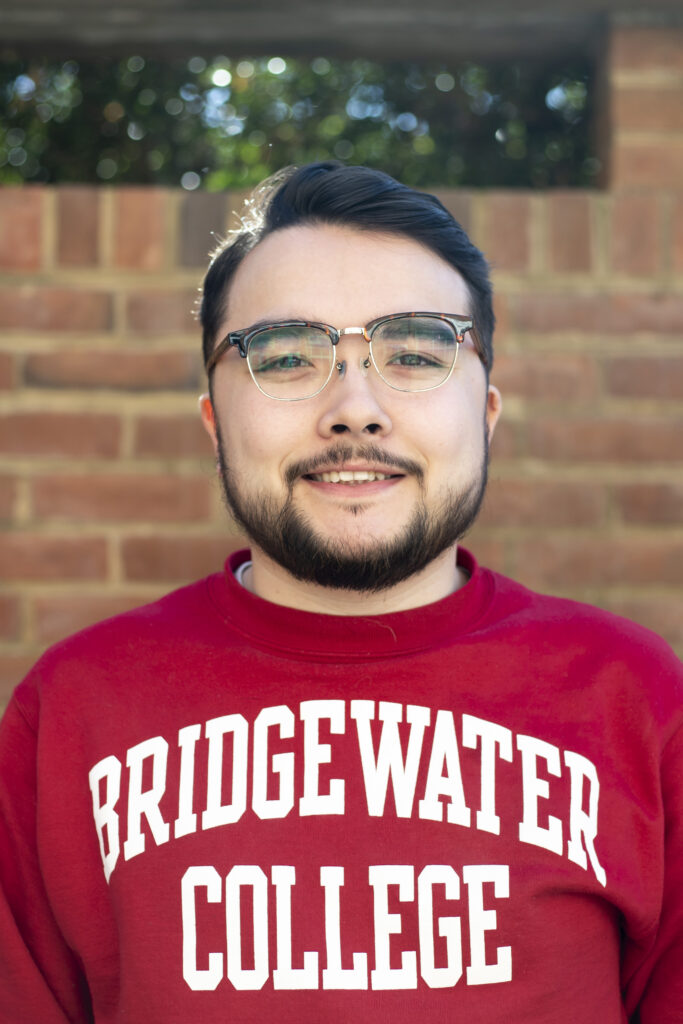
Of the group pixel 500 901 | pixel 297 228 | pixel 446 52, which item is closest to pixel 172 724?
pixel 500 901

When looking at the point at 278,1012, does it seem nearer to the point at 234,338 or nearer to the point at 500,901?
the point at 500,901

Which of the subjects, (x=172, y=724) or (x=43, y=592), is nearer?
(x=172, y=724)

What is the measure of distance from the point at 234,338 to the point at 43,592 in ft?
3.04

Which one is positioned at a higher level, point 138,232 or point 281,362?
point 138,232

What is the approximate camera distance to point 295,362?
62.1 inches

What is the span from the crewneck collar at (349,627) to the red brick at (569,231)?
38.5 inches

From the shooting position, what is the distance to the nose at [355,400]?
59.6 inches

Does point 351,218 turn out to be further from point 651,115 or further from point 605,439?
point 651,115

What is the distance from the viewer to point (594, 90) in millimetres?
2504

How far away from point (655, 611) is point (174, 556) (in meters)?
1.07

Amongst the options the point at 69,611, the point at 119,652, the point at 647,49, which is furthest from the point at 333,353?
the point at 647,49

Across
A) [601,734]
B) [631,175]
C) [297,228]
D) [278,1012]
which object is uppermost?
[631,175]

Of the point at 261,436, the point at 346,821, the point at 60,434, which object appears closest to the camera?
the point at 346,821

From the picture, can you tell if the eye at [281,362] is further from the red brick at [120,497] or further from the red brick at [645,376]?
the red brick at [645,376]
